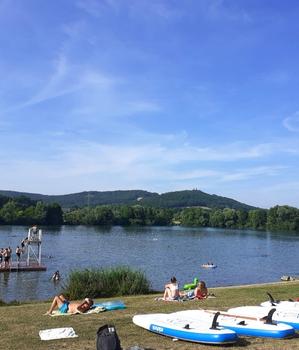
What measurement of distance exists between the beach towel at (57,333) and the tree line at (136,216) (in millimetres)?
141690

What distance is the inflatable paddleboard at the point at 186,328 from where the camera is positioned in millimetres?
10281

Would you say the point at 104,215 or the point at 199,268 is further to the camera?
the point at 104,215

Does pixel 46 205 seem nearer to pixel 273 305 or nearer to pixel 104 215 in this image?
pixel 104 215

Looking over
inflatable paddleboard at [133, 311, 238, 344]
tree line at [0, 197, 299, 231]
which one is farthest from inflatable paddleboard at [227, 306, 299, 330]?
tree line at [0, 197, 299, 231]

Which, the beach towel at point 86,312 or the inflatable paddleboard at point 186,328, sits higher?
the inflatable paddleboard at point 186,328

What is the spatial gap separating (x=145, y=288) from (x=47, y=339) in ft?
40.4

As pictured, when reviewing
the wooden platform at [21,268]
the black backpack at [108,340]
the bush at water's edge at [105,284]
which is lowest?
the wooden platform at [21,268]

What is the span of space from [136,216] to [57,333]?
167 meters

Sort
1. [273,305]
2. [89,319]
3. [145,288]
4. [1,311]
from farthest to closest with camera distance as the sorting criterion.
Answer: [145,288] < [1,311] < [273,305] < [89,319]

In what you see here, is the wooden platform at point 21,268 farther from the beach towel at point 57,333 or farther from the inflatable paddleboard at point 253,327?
the inflatable paddleboard at point 253,327

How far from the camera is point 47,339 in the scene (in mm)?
10664

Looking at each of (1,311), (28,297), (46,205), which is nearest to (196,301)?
(1,311)

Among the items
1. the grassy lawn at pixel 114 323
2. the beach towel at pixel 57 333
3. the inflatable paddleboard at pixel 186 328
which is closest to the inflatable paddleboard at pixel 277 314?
the grassy lawn at pixel 114 323

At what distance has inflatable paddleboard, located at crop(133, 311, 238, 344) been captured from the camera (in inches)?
405
